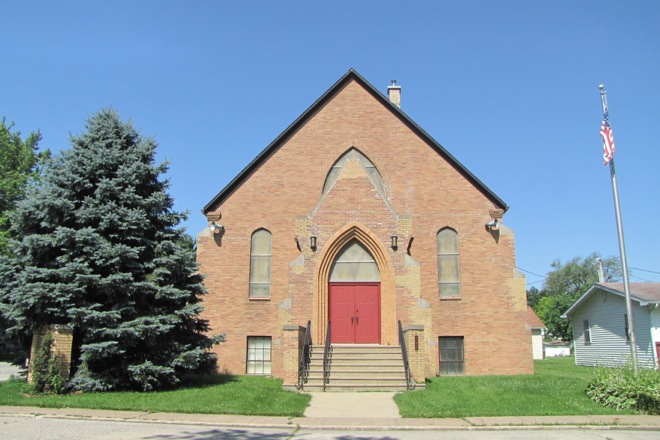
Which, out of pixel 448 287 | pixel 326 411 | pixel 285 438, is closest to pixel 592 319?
pixel 448 287

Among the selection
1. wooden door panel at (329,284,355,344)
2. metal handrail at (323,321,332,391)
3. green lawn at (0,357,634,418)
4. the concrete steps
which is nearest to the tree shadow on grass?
green lawn at (0,357,634,418)

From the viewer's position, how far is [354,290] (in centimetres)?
1823

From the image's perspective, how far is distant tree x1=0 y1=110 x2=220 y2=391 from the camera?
12.9 meters

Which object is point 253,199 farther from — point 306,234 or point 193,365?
point 193,365

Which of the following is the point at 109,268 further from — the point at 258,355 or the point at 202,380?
the point at 258,355

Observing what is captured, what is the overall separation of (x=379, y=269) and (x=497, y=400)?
21.5ft

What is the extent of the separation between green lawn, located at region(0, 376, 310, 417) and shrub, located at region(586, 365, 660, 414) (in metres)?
6.68

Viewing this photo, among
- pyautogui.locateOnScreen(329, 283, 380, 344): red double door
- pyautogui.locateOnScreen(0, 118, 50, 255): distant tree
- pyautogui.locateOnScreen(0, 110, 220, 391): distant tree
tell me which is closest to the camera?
pyautogui.locateOnScreen(0, 110, 220, 391): distant tree

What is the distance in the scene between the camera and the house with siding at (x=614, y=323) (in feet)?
81.3

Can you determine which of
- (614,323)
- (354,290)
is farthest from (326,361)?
(614,323)

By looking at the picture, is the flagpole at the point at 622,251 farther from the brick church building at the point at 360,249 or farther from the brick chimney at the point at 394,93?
the brick chimney at the point at 394,93

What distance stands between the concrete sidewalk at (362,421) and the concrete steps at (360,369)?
12.2 feet

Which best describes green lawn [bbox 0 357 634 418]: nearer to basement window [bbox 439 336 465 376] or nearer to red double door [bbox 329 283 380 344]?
red double door [bbox 329 283 380 344]

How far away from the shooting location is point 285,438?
8.73 meters
